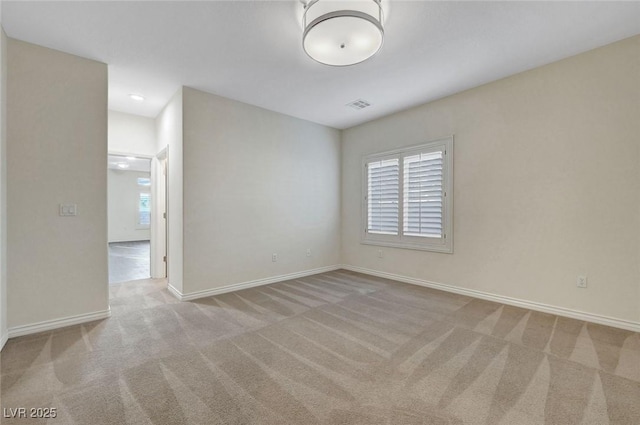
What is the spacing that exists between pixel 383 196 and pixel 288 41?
294 cm

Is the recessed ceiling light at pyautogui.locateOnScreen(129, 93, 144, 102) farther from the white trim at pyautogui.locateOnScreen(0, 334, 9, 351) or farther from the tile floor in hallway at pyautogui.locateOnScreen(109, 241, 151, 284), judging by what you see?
the white trim at pyautogui.locateOnScreen(0, 334, 9, 351)

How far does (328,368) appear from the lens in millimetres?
2096

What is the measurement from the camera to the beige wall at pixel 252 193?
3.75 m

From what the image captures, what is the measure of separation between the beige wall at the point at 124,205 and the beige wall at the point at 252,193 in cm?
799

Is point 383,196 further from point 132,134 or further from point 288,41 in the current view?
point 132,134

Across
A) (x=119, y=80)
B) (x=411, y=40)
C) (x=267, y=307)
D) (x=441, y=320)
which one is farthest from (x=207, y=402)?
(x=119, y=80)

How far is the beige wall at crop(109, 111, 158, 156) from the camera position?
14.3 feet

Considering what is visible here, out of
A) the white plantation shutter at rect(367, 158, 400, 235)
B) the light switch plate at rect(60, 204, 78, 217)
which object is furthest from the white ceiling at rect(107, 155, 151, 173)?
the white plantation shutter at rect(367, 158, 400, 235)

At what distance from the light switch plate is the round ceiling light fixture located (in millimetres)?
2880

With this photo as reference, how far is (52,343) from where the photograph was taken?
2.48 metres

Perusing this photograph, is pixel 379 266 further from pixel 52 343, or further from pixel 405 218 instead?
pixel 52 343

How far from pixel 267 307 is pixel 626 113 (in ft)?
14.1

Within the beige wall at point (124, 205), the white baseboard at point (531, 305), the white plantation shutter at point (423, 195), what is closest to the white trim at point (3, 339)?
the white baseboard at point (531, 305)

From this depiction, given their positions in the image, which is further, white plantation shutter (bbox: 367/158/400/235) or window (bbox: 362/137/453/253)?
white plantation shutter (bbox: 367/158/400/235)
